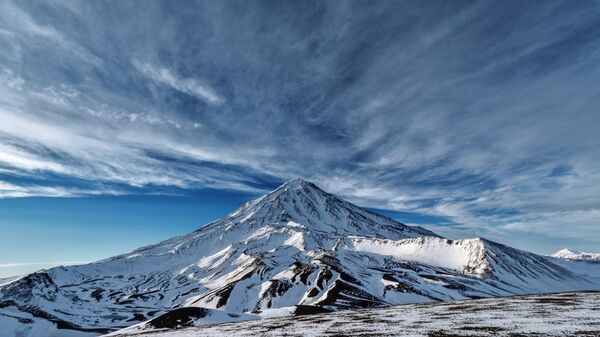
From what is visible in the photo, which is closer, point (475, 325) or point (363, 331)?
point (475, 325)

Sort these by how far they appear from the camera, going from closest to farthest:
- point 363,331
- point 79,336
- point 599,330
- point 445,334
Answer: point 599,330 < point 445,334 < point 363,331 < point 79,336

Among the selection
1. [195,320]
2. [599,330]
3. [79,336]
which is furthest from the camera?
[79,336]

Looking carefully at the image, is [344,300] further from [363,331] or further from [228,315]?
[363,331]

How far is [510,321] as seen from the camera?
115ft

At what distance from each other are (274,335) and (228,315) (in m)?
91.5

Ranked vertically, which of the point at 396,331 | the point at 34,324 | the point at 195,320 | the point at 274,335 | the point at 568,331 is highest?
the point at 568,331

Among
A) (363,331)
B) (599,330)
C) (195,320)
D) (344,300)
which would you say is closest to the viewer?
(599,330)

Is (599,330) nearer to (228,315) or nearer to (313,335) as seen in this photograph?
(313,335)

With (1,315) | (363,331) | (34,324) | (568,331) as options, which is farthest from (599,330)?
(1,315)

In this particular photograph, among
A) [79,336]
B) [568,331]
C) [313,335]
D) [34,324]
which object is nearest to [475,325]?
[568,331]

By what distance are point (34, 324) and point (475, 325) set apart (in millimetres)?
234402

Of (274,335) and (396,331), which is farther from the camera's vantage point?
(274,335)

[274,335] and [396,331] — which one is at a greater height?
[396,331]

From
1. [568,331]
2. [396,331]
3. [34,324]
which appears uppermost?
[568,331]
